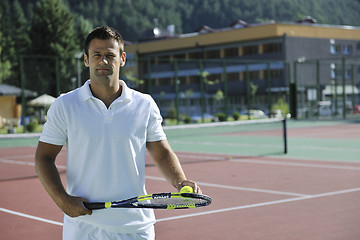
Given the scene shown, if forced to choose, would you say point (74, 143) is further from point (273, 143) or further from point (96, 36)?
point (273, 143)

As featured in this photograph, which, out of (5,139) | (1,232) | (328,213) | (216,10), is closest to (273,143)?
(5,139)

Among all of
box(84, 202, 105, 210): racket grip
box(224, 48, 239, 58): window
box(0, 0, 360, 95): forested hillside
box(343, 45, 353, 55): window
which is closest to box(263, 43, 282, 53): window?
box(224, 48, 239, 58): window

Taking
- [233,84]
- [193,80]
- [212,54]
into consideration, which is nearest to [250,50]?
[233,84]

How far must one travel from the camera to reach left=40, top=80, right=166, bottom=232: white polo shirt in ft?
9.48

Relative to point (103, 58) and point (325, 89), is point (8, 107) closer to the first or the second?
point (325, 89)

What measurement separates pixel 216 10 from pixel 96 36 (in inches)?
6300

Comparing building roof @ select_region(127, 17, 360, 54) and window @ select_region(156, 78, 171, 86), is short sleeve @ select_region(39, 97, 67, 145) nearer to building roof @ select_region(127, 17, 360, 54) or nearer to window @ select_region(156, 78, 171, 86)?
building roof @ select_region(127, 17, 360, 54)

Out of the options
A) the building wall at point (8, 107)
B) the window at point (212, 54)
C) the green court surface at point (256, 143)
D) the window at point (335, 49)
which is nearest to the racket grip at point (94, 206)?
the green court surface at point (256, 143)

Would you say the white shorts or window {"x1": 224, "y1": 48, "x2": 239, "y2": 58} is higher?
window {"x1": 224, "y1": 48, "x2": 239, "y2": 58}

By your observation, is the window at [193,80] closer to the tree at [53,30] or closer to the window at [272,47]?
the window at [272,47]

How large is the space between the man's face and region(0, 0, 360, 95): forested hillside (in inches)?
2002

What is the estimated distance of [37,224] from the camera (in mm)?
7316

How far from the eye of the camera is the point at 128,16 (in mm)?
139250

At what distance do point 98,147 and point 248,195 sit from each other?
648 cm
